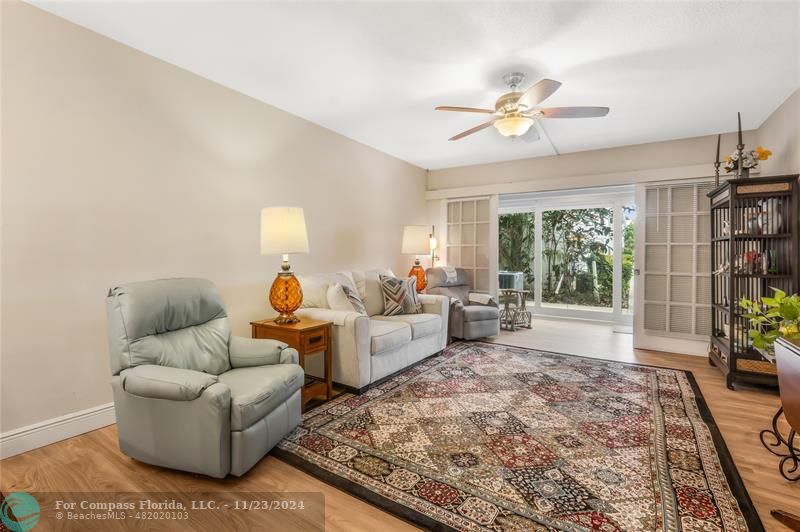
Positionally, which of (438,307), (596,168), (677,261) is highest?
(596,168)

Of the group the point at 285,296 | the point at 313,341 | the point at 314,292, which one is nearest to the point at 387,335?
the point at 313,341

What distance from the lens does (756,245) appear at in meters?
3.32

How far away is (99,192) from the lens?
2396 millimetres

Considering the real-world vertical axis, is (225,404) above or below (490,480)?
above

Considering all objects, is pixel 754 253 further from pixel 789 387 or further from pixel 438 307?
pixel 438 307

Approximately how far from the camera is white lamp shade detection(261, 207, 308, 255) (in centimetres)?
272

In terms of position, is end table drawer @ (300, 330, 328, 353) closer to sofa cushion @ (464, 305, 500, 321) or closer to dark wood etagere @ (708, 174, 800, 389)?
sofa cushion @ (464, 305, 500, 321)

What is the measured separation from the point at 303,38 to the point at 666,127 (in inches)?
149

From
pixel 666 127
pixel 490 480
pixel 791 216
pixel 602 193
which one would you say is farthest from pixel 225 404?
pixel 602 193

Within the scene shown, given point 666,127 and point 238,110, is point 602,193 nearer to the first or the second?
point 666,127

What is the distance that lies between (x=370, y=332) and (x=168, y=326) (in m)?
1.47

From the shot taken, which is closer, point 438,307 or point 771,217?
point 771,217

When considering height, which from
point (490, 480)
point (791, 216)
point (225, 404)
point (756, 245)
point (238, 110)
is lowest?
point (490, 480)

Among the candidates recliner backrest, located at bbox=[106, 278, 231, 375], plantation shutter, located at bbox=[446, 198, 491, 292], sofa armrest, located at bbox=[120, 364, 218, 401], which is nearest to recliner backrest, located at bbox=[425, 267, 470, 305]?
plantation shutter, located at bbox=[446, 198, 491, 292]
